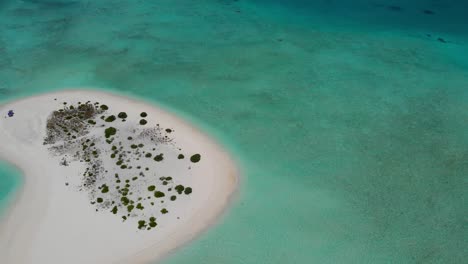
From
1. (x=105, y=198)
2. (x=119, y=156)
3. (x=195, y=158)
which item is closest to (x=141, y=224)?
(x=105, y=198)

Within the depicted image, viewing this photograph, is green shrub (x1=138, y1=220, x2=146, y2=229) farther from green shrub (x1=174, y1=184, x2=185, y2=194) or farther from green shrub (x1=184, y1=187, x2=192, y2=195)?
green shrub (x1=184, y1=187, x2=192, y2=195)

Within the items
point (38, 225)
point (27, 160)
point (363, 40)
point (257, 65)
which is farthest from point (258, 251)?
point (363, 40)

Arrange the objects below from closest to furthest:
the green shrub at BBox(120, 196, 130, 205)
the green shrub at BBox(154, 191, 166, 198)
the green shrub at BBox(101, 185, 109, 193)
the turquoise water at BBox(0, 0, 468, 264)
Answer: the turquoise water at BBox(0, 0, 468, 264) < the green shrub at BBox(120, 196, 130, 205) < the green shrub at BBox(154, 191, 166, 198) < the green shrub at BBox(101, 185, 109, 193)

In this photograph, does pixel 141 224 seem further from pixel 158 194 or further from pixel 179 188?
pixel 179 188

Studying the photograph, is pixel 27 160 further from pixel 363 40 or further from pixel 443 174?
pixel 363 40

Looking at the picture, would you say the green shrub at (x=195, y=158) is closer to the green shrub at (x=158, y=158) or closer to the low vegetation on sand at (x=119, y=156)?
the low vegetation on sand at (x=119, y=156)

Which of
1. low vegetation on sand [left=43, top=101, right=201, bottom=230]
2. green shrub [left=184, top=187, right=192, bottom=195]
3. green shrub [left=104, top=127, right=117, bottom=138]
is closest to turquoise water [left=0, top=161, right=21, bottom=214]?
low vegetation on sand [left=43, top=101, right=201, bottom=230]

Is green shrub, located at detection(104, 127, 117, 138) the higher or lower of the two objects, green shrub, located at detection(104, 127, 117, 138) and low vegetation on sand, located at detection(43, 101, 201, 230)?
the higher
